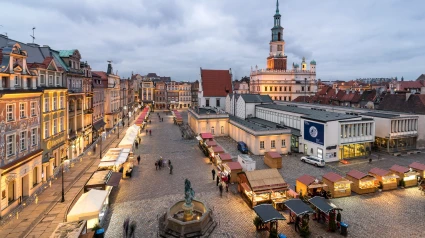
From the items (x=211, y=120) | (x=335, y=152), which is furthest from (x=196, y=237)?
(x=211, y=120)

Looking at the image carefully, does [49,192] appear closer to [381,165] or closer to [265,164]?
[265,164]

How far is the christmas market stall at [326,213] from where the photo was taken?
55.0 ft

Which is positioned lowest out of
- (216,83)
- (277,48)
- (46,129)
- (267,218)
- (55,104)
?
(267,218)

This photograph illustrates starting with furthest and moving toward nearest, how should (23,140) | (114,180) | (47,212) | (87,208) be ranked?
(114,180)
(23,140)
(47,212)
(87,208)

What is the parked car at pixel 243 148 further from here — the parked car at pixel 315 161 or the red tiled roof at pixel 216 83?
the red tiled roof at pixel 216 83

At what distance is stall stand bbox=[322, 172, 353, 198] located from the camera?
22.0m

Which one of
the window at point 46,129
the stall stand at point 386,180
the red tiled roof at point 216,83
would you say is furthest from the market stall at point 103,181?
the red tiled roof at point 216,83

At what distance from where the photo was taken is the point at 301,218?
17547 millimetres

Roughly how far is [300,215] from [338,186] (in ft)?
23.6

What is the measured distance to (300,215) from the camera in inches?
667

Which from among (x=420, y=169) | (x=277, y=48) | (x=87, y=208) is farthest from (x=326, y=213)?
(x=277, y=48)

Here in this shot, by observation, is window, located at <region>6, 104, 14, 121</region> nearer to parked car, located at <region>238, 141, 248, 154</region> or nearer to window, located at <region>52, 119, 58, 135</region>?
window, located at <region>52, 119, 58, 135</region>

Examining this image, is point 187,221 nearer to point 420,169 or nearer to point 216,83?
point 420,169

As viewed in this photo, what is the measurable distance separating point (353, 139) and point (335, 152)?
3319 millimetres
